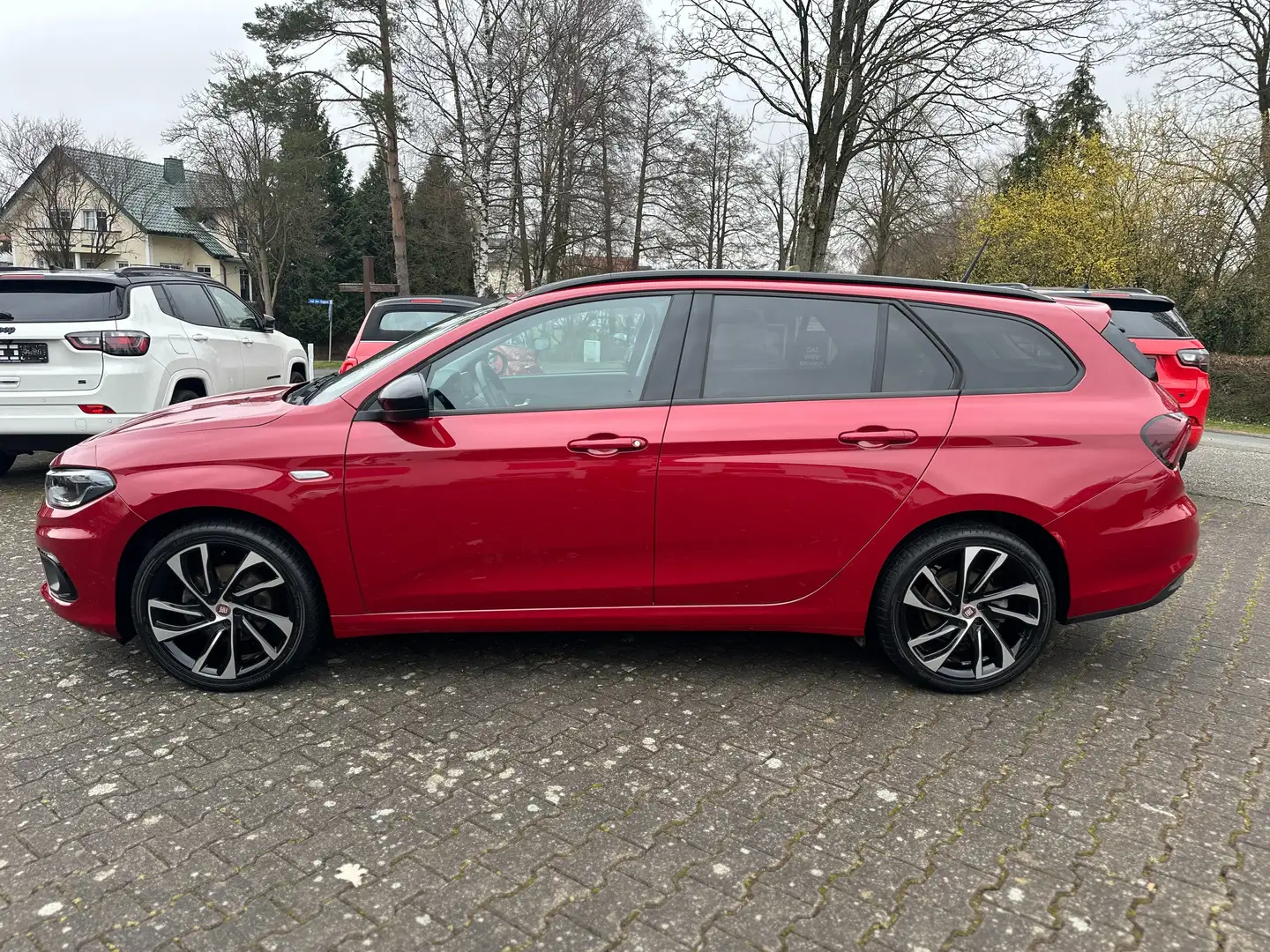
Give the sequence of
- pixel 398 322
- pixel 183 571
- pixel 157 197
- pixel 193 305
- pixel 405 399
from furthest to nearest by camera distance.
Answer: pixel 157 197 → pixel 398 322 → pixel 193 305 → pixel 183 571 → pixel 405 399

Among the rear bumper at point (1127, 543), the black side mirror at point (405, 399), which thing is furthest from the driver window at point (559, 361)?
the rear bumper at point (1127, 543)

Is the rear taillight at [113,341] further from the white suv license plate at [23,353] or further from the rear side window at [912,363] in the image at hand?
the rear side window at [912,363]

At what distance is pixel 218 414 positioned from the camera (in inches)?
149

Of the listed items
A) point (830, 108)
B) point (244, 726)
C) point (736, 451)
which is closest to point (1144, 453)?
point (736, 451)

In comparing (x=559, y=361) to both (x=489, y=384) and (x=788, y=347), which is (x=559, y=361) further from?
(x=788, y=347)

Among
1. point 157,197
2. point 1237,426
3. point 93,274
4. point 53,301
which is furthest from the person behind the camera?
point 157,197

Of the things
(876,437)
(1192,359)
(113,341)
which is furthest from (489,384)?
(1192,359)

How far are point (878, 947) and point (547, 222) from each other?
87.0ft

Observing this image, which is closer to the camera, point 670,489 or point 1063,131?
point 670,489

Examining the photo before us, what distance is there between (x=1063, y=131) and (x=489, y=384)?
42.7m

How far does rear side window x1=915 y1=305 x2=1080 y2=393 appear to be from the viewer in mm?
3705

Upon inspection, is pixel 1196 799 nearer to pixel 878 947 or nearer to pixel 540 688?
pixel 878 947

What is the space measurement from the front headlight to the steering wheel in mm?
1461

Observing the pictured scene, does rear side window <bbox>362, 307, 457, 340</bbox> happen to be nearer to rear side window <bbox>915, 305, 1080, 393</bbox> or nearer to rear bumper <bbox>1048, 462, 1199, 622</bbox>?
rear side window <bbox>915, 305, 1080, 393</bbox>
